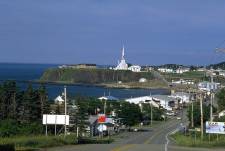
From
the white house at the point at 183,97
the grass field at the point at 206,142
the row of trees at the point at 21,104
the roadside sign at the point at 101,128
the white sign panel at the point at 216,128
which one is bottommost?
the roadside sign at the point at 101,128

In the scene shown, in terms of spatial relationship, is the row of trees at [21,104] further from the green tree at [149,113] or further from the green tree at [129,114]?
the green tree at [149,113]

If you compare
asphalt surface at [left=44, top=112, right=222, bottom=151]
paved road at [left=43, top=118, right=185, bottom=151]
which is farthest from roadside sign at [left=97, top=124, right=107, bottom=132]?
asphalt surface at [left=44, top=112, right=222, bottom=151]

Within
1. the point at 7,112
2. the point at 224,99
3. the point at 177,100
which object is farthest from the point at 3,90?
the point at 177,100

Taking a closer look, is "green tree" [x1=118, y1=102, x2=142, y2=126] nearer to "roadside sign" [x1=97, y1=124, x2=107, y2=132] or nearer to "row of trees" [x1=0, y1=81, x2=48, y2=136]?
"roadside sign" [x1=97, y1=124, x2=107, y2=132]

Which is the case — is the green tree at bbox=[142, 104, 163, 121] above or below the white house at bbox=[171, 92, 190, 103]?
below

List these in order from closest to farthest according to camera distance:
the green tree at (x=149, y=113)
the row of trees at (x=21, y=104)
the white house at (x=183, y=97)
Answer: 1. the row of trees at (x=21, y=104)
2. the green tree at (x=149, y=113)
3. the white house at (x=183, y=97)

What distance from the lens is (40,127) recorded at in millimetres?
51500

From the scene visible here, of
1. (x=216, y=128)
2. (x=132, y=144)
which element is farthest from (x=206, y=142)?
(x=132, y=144)

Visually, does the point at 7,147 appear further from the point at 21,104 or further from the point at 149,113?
the point at 149,113

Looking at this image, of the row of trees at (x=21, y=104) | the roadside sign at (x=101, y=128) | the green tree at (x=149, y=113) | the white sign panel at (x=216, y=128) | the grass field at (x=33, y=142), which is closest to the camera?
the grass field at (x=33, y=142)

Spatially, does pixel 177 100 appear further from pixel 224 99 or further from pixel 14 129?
pixel 14 129

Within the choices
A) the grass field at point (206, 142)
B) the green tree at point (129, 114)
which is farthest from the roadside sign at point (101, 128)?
the grass field at point (206, 142)

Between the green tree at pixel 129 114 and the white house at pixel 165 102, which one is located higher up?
the white house at pixel 165 102

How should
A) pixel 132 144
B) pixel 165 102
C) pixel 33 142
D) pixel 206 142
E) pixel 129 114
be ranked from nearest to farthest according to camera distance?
pixel 33 142
pixel 132 144
pixel 206 142
pixel 129 114
pixel 165 102
